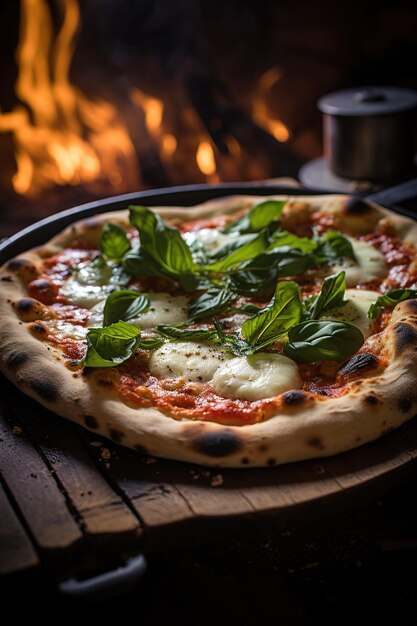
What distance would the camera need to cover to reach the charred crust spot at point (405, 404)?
7.04 ft

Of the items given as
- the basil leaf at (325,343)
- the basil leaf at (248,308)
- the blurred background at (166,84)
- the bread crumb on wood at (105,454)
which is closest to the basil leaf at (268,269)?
the basil leaf at (248,308)

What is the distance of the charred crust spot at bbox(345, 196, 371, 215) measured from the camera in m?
3.35

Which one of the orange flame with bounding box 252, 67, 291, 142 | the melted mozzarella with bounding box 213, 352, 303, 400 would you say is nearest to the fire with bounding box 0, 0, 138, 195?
the orange flame with bounding box 252, 67, 291, 142

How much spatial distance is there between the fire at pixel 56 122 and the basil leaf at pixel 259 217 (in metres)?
2.57

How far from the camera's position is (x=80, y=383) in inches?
90.4

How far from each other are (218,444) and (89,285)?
3.93 ft

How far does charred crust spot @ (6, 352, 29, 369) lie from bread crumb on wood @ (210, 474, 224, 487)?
2.51 ft

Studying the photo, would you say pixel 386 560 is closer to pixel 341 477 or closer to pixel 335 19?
pixel 341 477

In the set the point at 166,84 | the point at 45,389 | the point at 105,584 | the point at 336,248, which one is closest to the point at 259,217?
the point at 336,248

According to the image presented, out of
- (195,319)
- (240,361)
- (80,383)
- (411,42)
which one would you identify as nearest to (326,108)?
(411,42)

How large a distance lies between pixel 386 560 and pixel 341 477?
1.94ft

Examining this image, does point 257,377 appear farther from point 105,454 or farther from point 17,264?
point 17,264

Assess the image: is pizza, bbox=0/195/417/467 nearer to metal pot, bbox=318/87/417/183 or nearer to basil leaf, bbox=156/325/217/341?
basil leaf, bbox=156/325/217/341

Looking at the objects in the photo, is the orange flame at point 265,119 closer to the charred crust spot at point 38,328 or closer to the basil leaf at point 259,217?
the basil leaf at point 259,217
